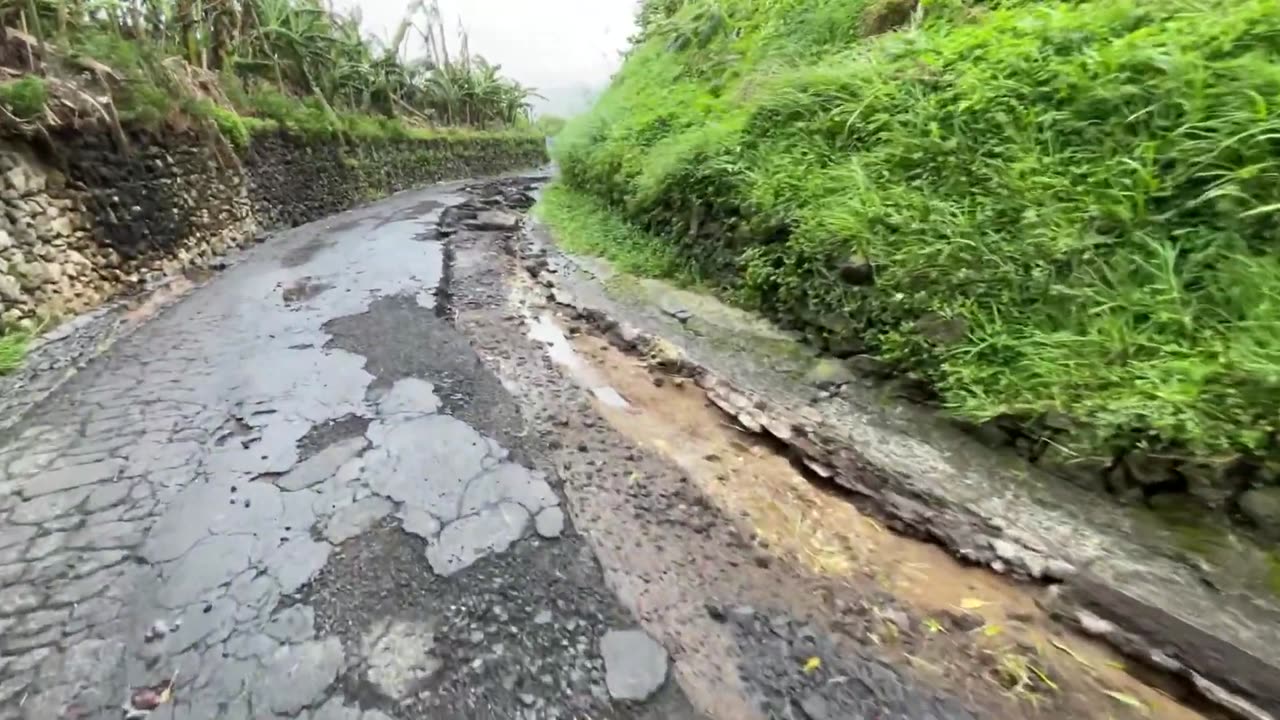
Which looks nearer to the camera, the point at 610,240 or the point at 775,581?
the point at 775,581

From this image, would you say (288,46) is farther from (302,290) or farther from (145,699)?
(145,699)

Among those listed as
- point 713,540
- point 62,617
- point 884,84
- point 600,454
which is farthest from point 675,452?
point 884,84

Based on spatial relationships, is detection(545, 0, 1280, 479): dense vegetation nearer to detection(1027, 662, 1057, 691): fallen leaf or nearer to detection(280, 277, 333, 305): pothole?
detection(1027, 662, 1057, 691): fallen leaf

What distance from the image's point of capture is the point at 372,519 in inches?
123

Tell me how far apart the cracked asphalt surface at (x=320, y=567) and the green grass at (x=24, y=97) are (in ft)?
7.48

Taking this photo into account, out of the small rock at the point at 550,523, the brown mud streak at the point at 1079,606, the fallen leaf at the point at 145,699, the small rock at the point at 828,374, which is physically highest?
the small rock at the point at 828,374

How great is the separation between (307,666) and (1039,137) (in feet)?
15.7

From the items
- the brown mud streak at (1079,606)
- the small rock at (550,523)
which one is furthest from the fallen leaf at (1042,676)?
the small rock at (550,523)

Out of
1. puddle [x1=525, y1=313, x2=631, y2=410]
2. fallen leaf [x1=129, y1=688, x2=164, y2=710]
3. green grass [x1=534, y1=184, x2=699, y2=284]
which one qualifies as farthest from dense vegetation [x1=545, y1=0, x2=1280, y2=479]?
fallen leaf [x1=129, y1=688, x2=164, y2=710]

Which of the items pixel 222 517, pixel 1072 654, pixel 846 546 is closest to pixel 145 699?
pixel 222 517

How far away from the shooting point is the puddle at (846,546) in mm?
2254

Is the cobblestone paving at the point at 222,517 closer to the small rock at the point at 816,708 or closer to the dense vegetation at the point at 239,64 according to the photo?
the small rock at the point at 816,708

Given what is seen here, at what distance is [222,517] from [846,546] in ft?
10.4

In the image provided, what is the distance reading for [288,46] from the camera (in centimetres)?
1238
